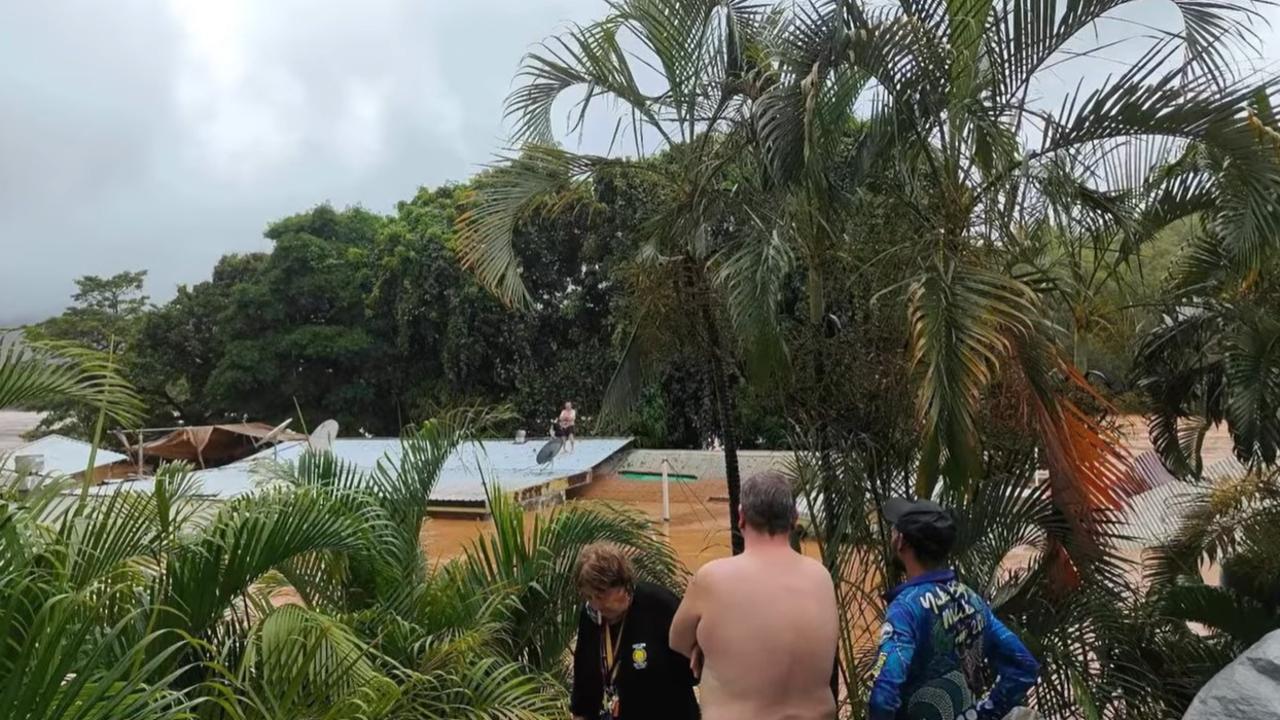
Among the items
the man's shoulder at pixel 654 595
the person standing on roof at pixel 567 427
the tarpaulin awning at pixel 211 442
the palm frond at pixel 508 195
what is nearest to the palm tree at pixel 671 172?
the palm frond at pixel 508 195

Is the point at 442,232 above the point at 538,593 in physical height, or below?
above

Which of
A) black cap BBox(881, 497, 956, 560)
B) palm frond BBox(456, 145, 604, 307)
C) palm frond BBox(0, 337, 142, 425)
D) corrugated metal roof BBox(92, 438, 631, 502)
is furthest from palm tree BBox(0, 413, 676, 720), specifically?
corrugated metal roof BBox(92, 438, 631, 502)

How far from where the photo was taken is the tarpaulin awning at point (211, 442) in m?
20.8

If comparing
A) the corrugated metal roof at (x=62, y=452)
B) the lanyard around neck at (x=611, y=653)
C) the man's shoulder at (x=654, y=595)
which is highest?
the corrugated metal roof at (x=62, y=452)

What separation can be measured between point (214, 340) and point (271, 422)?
3.04 metres

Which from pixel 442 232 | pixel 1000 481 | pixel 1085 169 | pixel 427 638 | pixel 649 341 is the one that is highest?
pixel 442 232

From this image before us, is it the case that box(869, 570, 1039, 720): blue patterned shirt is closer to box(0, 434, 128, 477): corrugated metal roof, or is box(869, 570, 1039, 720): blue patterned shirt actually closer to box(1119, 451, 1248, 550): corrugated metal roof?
box(1119, 451, 1248, 550): corrugated metal roof

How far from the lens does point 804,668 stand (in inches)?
86.9

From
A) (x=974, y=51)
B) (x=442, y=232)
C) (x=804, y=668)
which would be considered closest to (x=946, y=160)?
(x=974, y=51)

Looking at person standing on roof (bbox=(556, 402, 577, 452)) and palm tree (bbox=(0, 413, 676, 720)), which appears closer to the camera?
palm tree (bbox=(0, 413, 676, 720))

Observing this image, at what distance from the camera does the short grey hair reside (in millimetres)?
2234

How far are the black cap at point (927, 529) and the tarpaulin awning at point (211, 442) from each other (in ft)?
64.4

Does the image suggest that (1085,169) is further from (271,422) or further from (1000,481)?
(271,422)

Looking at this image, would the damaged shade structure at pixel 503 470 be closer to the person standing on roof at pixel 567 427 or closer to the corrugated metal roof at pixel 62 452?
the person standing on roof at pixel 567 427
